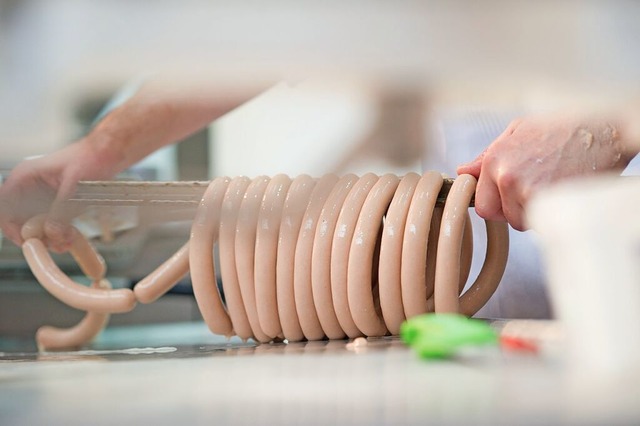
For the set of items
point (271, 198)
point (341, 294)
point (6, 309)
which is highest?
point (271, 198)

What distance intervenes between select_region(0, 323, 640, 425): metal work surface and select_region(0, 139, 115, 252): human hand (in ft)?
0.50

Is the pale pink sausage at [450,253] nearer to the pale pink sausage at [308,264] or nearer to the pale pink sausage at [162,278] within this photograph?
the pale pink sausage at [308,264]

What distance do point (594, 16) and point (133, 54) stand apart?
0.20 metres

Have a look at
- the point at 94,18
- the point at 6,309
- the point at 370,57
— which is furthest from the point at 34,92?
the point at 6,309

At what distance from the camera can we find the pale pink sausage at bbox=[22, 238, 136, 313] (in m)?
0.81

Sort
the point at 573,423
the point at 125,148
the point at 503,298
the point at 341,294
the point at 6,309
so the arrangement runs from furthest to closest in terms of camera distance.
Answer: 1. the point at 6,309
2. the point at 503,298
3. the point at 125,148
4. the point at 341,294
5. the point at 573,423

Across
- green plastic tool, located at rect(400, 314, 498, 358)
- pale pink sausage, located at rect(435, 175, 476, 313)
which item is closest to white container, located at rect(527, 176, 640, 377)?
green plastic tool, located at rect(400, 314, 498, 358)

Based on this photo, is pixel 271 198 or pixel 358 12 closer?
pixel 358 12

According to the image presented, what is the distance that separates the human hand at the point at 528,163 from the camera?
584mm

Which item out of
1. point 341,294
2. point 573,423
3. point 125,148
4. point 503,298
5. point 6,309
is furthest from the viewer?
point 6,309

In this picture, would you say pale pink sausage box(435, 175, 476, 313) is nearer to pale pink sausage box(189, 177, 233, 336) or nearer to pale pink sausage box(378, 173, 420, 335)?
pale pink sausage box(378, 173, 420, 335)

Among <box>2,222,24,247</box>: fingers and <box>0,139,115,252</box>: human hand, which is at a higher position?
<box>0,139,115,252</box>: human hand

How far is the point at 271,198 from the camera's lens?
770 millimetres

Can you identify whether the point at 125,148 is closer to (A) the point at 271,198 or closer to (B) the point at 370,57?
(A) the point at 271,198
